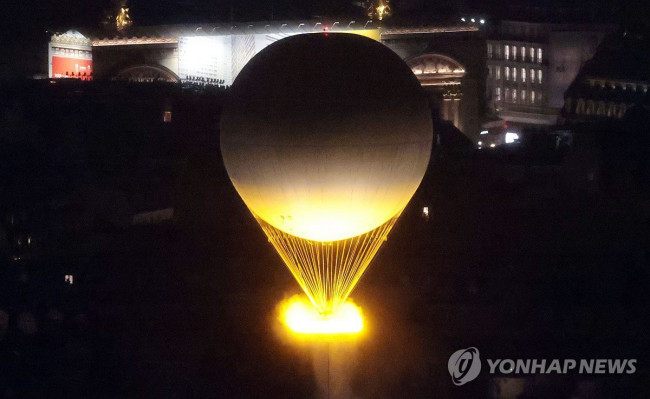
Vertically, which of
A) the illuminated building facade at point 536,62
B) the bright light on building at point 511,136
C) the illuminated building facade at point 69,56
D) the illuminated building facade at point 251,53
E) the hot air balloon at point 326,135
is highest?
the illuminated building facade at point 536,62

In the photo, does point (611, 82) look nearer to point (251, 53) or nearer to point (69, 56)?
point (251, 53)

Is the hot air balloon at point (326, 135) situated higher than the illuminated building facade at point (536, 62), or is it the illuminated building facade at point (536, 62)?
the illuminated building facade at point (536, 62)

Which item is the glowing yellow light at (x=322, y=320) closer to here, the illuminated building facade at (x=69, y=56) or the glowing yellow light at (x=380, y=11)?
the glowing yellow light at (x=380, y=11)

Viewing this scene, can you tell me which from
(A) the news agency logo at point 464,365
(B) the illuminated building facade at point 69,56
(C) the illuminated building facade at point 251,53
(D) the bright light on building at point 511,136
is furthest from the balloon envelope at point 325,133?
(D) the bright light on building at point 511,136

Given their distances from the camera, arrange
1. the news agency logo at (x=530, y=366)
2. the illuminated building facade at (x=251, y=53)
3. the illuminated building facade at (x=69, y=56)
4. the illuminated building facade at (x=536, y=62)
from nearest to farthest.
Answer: the news agency logo at (x=530, y=366), the illuminated building facade at (x=251, y=53), the illuminated building facade at (x=69, y=56), the illuminated building facade at (x=536, y=62)

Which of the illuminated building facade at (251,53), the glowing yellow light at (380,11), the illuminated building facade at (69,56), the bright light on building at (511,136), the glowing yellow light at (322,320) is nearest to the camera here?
the glowing yellow light at (322,320)

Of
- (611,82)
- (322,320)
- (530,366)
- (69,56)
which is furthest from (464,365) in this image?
(611,82)

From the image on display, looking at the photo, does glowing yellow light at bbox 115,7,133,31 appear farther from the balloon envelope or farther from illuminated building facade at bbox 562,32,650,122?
the balloon envelope

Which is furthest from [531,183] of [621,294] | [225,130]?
[225,130]
